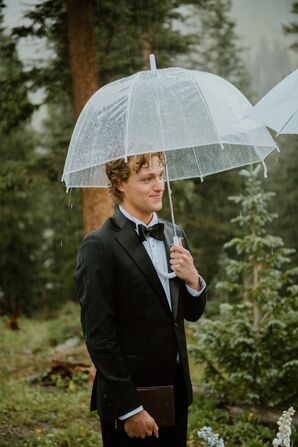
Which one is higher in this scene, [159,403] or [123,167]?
[123,167]

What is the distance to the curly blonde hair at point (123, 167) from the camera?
3047 mm

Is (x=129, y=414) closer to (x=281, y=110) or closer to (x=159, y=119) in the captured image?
(x=159, y=119)

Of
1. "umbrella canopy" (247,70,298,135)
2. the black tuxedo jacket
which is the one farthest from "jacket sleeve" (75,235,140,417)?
"umbrella canopy" (247,70,298,135)

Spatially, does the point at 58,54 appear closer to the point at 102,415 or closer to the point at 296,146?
the point at 102,415

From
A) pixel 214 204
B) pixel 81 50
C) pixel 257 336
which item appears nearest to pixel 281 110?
pixel 257 336

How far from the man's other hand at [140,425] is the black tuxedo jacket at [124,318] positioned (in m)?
0.07

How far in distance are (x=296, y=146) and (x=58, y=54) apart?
11.6 meters

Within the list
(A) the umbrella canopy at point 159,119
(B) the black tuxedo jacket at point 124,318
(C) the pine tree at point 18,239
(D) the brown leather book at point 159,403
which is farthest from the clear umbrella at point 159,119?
(C) the pine tree at point 18,239

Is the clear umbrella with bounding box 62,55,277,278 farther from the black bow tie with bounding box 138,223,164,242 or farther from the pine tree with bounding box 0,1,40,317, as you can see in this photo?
the pine tree with bounding box 0,1,40,317

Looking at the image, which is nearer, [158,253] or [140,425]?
[140,425]

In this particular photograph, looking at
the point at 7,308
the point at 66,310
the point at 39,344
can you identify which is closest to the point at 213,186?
the point at 66,310

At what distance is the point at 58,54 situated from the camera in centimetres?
899

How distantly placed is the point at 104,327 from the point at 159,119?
1.26 metres

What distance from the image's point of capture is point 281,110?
11.0 ft
